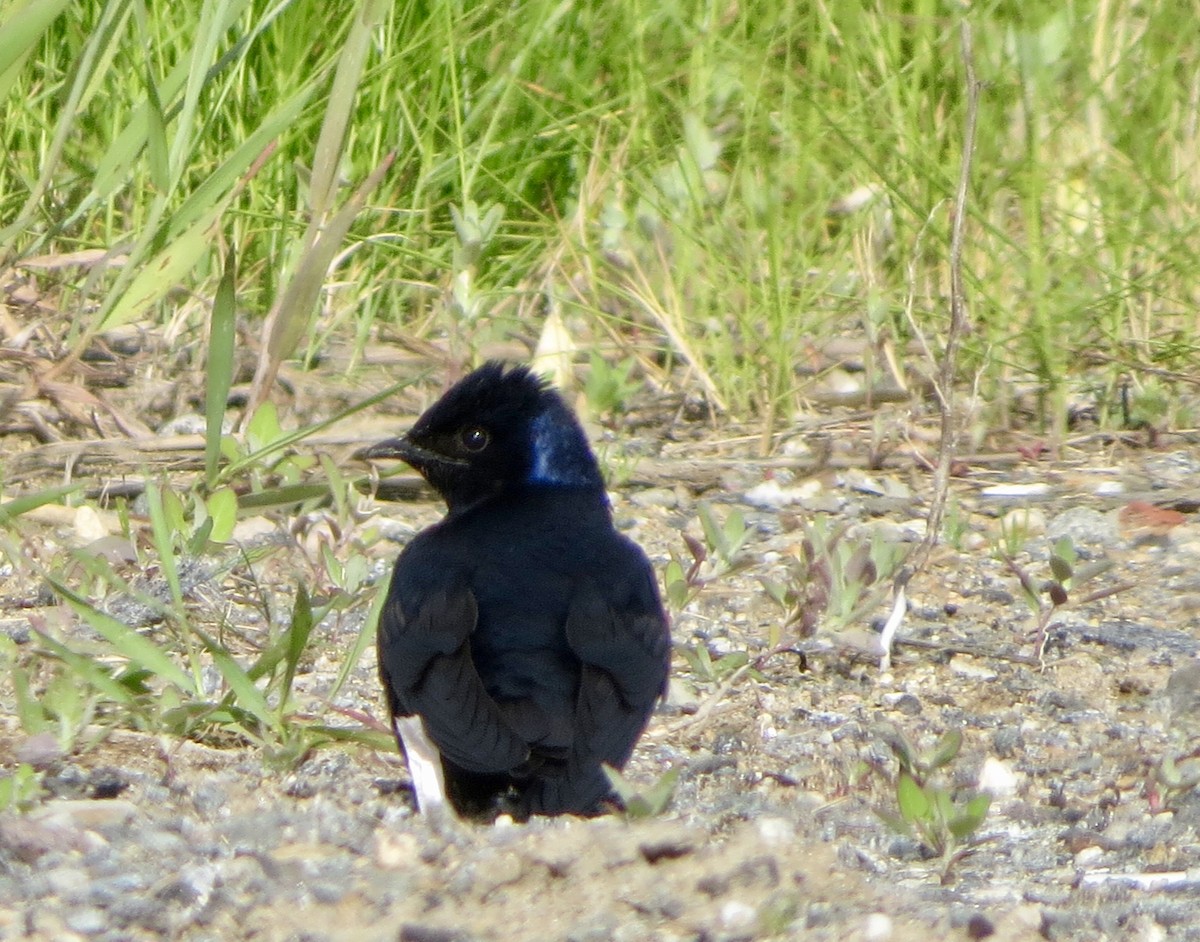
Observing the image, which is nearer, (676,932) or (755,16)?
(676,932)

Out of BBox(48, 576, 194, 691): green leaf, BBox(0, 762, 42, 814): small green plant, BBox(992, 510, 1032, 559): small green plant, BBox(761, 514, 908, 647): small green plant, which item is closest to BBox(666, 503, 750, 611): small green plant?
BBox(761, 514, 908, 647): small green plant

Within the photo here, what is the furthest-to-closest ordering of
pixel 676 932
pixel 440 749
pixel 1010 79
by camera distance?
pixel 1010 79
pixel 440 749
pixel 676 932

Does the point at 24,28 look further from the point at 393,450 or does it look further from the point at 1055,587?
the point at 1055,587

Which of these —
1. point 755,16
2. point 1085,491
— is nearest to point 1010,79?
point 755,16

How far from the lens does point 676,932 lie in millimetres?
2195

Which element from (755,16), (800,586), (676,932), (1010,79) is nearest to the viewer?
(676,932)

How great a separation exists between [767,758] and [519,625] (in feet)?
1.67

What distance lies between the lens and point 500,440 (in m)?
3.80

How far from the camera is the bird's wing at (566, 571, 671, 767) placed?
3.02 metres

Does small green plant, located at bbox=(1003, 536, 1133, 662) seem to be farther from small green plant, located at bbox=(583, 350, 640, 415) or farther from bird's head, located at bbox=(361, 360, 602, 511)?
small green plant, located at bbox=(583, 350, 640, 415)

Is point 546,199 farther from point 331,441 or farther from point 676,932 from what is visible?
point 676,932

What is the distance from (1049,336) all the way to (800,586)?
1551 millimetres

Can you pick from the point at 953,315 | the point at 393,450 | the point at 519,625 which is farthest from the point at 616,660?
the point at 953,315

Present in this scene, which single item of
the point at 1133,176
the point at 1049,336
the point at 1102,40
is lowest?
the point at 1049,336
